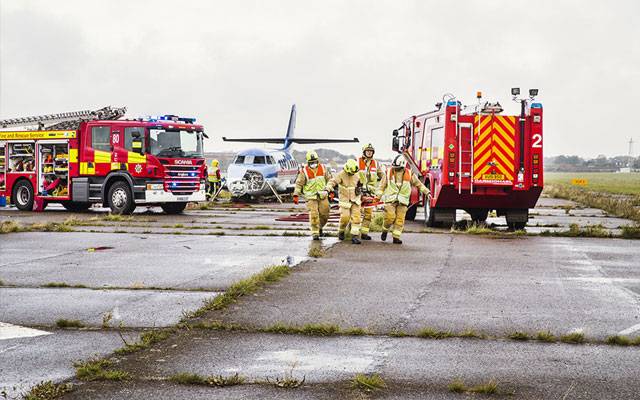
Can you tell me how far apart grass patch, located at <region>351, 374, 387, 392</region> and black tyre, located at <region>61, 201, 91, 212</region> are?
23309 millimetres

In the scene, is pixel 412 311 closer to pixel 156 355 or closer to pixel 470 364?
pixel 470 364

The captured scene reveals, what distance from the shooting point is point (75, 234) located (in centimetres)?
1827

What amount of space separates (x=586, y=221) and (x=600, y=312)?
53.2 ft

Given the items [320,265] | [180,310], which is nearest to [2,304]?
[180,310]

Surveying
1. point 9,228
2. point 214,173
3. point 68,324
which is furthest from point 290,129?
point 68,324

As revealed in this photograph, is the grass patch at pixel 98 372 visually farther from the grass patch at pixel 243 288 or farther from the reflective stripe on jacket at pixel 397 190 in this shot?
the reflective stripe on jacket at pixel 397 190

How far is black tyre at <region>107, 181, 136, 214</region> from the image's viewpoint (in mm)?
25297

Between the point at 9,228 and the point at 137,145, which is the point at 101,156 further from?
the point at 9,228

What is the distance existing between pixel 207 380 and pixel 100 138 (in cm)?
2082

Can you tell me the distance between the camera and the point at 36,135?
27391 mm

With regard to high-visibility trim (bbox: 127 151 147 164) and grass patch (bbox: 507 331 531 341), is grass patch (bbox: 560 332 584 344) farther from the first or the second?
high-visibility trim (bbox: 127 151 147 164)

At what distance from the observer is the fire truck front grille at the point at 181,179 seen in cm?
2533

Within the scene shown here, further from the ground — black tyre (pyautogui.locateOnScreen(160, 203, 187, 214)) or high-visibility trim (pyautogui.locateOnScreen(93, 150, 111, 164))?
high-visibility trim (pyautogui.locateOnScreen(93, 150, 111, 164))

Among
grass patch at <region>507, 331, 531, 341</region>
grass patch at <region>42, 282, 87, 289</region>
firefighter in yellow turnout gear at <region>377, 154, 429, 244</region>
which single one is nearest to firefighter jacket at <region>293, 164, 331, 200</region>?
firefighter in yellow turnout gear at <region>377, 154, 429, 244</region>
